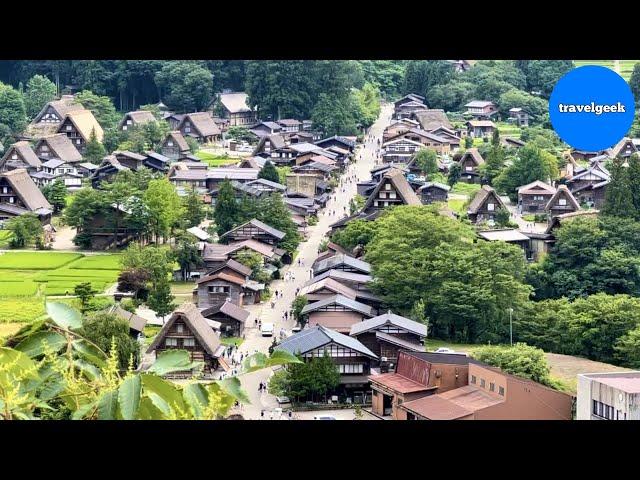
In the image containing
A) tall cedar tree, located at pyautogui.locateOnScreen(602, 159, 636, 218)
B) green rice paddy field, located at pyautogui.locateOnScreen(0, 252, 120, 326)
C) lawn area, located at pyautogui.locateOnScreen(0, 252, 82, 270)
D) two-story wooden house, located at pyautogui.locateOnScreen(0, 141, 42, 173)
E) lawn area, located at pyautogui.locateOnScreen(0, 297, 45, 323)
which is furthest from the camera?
two-story wooden house, located at pyautogui.locateOnScreen(0, 141, 42, 173)

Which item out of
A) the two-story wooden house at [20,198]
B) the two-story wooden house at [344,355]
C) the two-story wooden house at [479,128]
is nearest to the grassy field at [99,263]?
the two-story wooden house at [20,198]

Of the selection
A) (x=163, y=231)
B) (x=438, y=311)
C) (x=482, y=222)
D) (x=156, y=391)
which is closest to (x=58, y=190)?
(x=163, y=231)

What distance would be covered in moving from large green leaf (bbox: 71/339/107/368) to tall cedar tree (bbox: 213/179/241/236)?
907 centimetres

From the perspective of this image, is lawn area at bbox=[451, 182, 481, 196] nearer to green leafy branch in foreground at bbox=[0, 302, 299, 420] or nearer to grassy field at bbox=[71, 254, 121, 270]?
grassy field at bbox=[71, 254, 121, 270]

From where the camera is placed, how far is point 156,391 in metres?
0.96

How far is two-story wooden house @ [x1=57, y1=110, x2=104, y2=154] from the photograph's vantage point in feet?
42.6

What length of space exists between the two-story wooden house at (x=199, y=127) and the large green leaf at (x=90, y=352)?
40.9 ft

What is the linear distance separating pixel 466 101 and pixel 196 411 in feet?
43.0

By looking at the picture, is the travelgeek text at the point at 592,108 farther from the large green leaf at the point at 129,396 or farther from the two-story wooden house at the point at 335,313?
the two-story wooden house at the point at 335,313

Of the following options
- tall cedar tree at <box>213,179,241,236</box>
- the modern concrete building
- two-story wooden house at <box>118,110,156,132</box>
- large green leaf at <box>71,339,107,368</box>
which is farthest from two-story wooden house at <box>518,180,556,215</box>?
large green leaf at <box>71,339,107,368</box>

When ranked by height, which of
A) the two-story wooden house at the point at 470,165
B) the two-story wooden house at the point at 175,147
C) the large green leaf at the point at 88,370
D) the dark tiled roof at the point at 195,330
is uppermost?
the two-story wooden house at the point at 175,147

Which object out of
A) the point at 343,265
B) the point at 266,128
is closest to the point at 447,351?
the point at 343,265

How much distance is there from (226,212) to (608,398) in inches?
206

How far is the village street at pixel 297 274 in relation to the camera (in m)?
6.61
